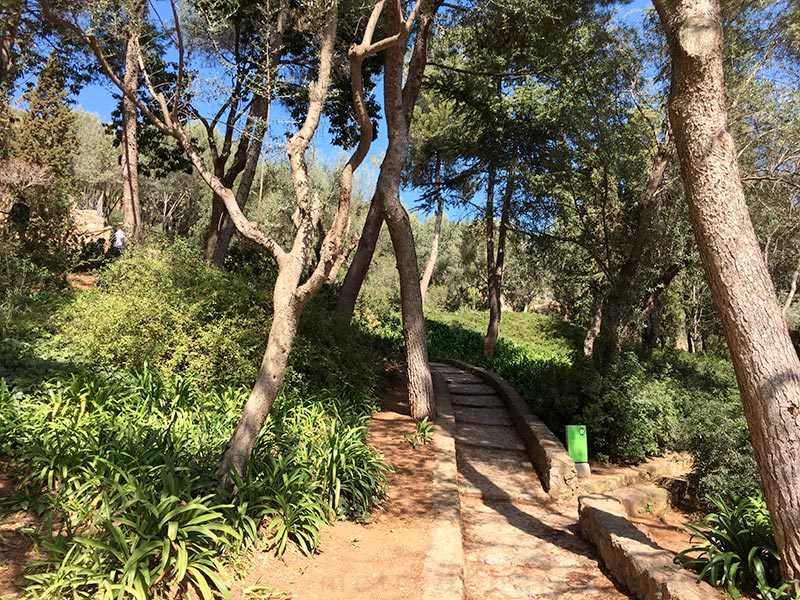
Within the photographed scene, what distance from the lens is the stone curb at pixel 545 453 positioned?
19.8 feet

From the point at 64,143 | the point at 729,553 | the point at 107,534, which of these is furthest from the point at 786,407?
the point at 64,143

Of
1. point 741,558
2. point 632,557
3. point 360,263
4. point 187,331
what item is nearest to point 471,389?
point 360,263

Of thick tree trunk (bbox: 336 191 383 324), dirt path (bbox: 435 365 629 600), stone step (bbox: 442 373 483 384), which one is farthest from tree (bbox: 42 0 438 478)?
stone step (bbox: 442 373 483 384)

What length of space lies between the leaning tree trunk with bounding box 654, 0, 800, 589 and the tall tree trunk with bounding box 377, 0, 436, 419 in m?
4.21

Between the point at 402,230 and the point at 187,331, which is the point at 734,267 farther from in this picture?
the point at 187,331

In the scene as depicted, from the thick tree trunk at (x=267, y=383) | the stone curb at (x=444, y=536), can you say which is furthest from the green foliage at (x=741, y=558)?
the thick tree trunk at (x=267, y=383)

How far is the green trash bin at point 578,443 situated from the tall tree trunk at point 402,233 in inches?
73.4

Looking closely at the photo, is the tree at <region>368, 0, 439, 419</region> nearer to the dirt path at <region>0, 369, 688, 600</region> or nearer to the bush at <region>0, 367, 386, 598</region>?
the dirt path at <region>0, 369, 688, 600</region>

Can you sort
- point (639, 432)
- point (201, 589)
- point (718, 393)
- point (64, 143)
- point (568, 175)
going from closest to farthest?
point (201, 589) → point (639, 432) → point (718, 393) → point (568, 175) → point (64, 143)

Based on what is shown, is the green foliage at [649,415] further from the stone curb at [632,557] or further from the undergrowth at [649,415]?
the stone curb at [632,557]

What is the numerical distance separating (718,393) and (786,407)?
23.7ft

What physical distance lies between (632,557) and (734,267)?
2.20m

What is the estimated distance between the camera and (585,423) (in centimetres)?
732

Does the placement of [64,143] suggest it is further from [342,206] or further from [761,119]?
[761,119]
